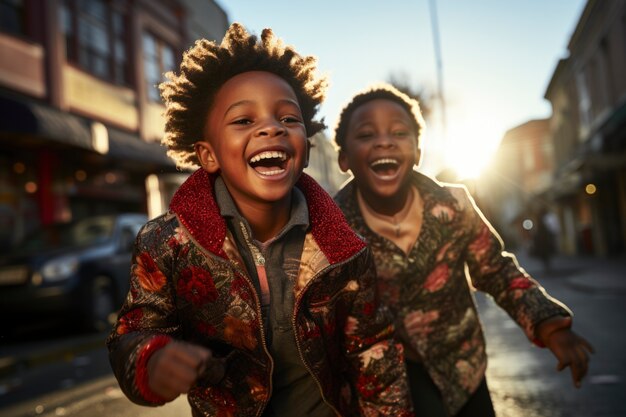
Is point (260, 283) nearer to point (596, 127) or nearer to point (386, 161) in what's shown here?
point (386, 161)

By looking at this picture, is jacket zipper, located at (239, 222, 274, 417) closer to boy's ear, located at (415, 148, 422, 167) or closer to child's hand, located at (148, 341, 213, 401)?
child's hand, located at (148, 341, 213, 401)

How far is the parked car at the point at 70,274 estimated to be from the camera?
9211mm

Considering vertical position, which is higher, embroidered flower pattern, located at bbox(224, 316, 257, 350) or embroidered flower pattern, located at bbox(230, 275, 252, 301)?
embroidered flower pattern, located at bbox(230, 275, 252, 301)

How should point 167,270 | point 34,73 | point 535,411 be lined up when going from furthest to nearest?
point 34,73 → point 535,411 → point 167,270

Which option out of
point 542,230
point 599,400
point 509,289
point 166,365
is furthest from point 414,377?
point 542,230

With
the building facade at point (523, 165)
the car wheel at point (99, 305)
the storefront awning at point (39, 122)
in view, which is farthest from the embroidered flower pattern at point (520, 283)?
the building facade at point (523, 165)

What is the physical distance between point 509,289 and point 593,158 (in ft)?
71.0

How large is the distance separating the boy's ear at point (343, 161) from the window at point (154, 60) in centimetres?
1867

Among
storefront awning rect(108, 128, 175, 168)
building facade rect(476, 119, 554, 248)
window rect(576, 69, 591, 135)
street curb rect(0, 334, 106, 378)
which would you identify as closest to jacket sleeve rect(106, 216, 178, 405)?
street curb rect(0, 334, 106, 378)

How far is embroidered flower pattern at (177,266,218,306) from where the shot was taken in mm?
2039

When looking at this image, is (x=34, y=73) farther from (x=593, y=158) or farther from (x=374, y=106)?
(x=593, y=158)

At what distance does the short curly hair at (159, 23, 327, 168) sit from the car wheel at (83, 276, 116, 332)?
25.1 feet

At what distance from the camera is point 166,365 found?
1.63 metres

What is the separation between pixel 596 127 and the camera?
81.7 feet
